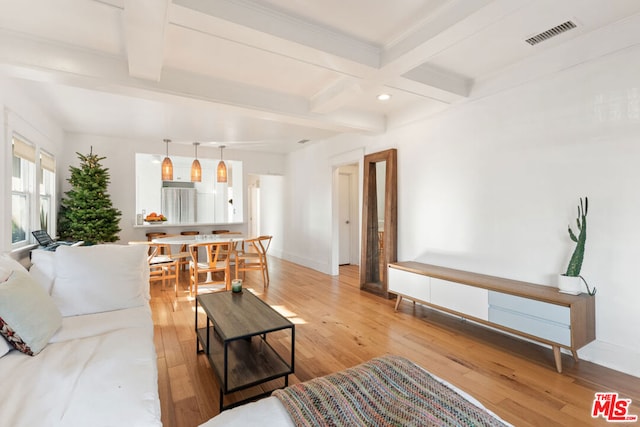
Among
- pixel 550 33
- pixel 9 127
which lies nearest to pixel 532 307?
pixel 550 33

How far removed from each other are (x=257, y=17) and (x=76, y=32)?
56.8 inches

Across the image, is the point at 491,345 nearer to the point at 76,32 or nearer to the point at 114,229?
the point at 76,32

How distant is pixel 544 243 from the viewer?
271 centimetres

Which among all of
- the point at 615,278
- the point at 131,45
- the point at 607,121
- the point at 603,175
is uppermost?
the point at 131,45

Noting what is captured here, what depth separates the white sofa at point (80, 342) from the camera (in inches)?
46.1

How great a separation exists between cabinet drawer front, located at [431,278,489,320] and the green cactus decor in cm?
66

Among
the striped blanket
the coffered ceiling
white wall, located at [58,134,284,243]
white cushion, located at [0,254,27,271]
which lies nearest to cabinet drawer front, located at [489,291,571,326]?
the striped blanket

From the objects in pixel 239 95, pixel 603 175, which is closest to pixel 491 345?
pixel 603 175

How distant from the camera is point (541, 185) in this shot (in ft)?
8.93

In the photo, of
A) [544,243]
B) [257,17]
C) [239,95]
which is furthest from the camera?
[239,95]

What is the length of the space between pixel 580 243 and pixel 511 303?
70cm

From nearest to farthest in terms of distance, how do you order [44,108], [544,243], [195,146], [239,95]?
[544,243] < [239,95] < [44,108] < [195,146]

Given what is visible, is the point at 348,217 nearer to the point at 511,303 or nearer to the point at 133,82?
the point at 511,303

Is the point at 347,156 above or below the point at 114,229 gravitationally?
above
